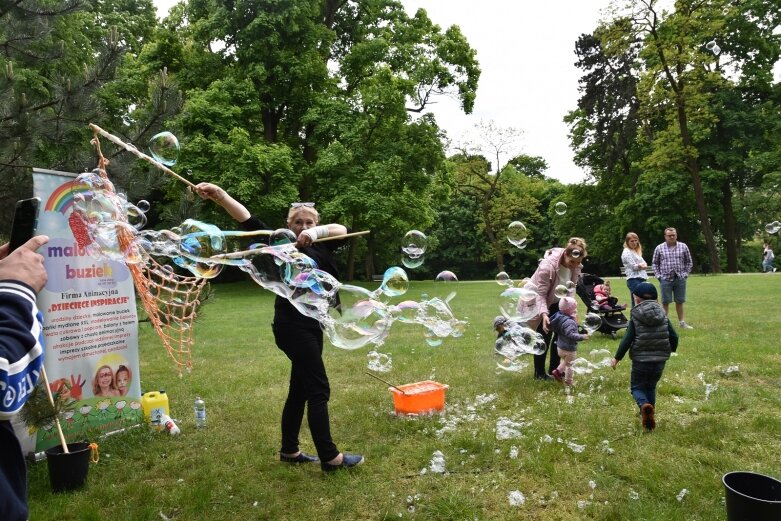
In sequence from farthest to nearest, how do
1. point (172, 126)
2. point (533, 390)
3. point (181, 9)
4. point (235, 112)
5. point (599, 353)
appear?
point (181, 9), point (235, 112), point (599, 353), point (533, 390), point (172, 126)

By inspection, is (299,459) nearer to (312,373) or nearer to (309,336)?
(312,373)

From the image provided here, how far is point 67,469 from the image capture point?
403 centimetres

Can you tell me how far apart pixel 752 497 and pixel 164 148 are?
4.99 meters

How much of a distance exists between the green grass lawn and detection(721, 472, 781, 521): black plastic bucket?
0.98 feet

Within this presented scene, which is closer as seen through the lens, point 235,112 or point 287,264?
point 287,264

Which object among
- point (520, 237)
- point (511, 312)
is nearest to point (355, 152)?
point (520, 237)

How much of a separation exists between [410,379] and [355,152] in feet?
52.9

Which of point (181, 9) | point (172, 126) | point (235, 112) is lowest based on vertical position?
point (172, 126)

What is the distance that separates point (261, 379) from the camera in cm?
720

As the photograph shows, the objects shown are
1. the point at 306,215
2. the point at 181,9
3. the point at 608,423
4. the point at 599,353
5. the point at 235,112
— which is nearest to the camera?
the point at 306,215

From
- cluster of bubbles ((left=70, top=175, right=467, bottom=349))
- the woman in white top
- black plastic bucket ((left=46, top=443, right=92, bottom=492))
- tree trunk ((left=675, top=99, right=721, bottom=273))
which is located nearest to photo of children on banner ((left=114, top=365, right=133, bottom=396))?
black plastic bucket ((left=46, top=443, right=92, bottom=492))

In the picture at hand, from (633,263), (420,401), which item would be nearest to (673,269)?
(633,263)

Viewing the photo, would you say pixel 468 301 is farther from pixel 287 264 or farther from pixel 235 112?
pixel 287 264

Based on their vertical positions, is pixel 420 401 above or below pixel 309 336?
below
